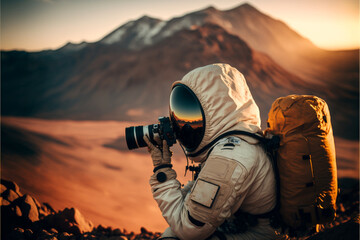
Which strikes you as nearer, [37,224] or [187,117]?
[187,117]

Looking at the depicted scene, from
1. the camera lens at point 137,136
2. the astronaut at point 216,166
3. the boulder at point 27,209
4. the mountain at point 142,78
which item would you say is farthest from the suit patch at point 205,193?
the mountain at point 142,78

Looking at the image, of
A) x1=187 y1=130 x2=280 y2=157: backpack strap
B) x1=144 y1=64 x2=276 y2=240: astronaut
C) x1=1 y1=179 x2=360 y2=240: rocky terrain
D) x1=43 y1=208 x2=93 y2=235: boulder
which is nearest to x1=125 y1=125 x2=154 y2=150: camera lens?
x1=144 y1=64 x2=276 y2=240: astronaut

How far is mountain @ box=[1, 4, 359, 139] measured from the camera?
636 inches

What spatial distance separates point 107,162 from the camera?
278 inches

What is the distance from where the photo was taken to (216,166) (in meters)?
1.52

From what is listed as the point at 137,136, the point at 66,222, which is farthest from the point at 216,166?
the point at 66,222

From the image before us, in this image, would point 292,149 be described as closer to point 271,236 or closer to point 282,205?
point 282,205

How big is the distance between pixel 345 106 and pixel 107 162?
61.3ft

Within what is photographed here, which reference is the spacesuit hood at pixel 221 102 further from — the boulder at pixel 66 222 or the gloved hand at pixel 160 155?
the boulder at pixel 66 222

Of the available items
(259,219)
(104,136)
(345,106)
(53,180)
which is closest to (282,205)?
(259,219)

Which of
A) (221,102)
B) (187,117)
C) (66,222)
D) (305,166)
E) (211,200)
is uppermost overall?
(221,102)

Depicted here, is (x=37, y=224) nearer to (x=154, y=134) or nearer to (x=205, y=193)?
(x=154, y=134)

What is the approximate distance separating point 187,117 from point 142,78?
64.5 ft

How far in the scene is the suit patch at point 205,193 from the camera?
1473mm
